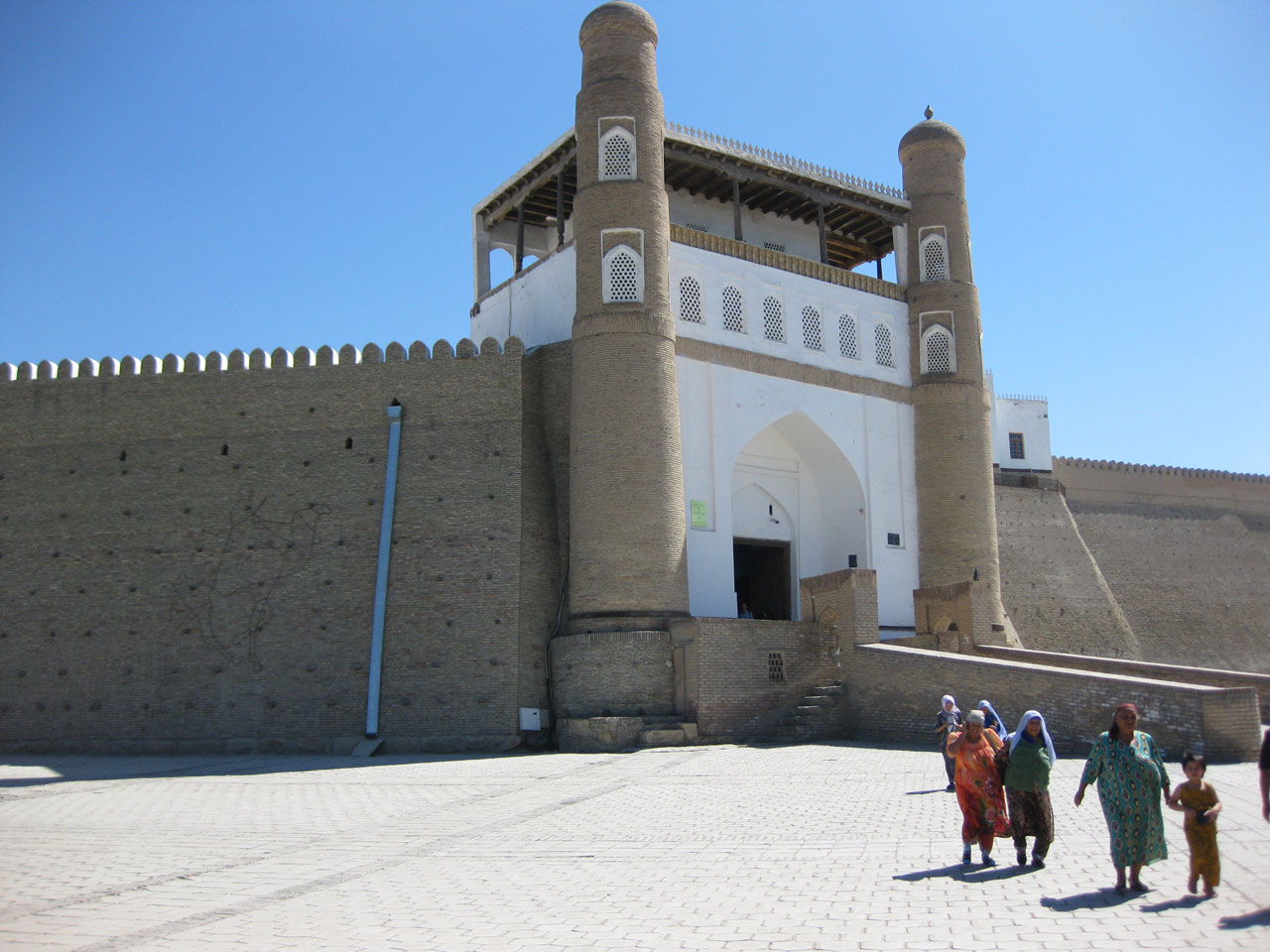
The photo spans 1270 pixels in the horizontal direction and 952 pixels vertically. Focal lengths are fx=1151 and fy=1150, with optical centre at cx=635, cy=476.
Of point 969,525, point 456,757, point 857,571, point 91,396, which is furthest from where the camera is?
point 969,525

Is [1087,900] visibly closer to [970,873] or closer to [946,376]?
[970,873]

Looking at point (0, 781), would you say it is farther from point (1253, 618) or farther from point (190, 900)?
point (1253, 618)

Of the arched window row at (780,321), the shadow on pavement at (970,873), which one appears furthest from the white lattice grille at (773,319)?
the shadow on pavement at (970,873)

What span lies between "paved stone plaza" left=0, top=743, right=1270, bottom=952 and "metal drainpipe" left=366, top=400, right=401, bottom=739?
10.3ft

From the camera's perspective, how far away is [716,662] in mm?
12961

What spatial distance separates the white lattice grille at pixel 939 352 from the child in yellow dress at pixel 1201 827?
13.5 meters

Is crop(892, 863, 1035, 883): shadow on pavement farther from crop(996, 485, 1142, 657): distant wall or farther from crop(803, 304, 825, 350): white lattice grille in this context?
crop(996, 485, 1142, 657): distant wall

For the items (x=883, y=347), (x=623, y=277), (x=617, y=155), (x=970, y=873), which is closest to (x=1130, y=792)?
(x=970, y=873)

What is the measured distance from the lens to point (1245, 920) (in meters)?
4.33

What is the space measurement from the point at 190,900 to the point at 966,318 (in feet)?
49.9

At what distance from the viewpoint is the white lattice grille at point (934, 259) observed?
18.2m

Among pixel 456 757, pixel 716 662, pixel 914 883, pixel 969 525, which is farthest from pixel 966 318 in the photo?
pixel 914 883

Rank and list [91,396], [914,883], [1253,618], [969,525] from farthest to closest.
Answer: [1253,618] → [969,525] → [91,396] → [914,883]

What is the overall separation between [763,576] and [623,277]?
5686 mm
